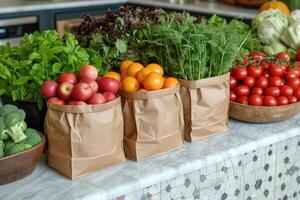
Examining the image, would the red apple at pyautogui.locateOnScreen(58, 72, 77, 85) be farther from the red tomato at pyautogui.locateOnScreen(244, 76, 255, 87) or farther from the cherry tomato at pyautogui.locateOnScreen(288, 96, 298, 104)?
the cherry tomato at pyautogui.locateOnScreen(288, 96, 298, 104)

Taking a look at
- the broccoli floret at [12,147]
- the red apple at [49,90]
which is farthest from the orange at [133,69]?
the broccoli floret at [12,147]

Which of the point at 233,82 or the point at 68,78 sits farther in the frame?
the point at 233,82

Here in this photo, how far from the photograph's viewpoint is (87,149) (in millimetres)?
1213

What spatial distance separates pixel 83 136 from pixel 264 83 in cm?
72

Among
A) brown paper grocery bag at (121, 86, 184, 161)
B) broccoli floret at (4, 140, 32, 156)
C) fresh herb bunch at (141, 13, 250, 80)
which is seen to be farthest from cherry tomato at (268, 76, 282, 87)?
broccoli floret at (4, 140, 32, 156)

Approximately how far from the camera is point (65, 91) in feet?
4.00

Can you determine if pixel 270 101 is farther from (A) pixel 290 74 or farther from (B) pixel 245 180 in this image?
(B) pixel 245 180

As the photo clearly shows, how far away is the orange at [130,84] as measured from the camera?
1313 millimetres

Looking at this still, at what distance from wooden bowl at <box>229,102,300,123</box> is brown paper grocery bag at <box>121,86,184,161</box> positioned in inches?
12.2

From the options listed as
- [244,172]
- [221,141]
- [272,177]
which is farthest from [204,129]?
[272,177]

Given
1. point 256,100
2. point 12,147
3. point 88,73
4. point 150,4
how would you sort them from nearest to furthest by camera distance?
1. point 12,147
2. point 88,73
3. point 256,100
4. point 150,4

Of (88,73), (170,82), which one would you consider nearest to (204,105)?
(170,82)

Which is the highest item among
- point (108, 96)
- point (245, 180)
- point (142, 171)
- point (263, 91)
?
point (108, 96)

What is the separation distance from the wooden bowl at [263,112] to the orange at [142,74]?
393 millimetres
